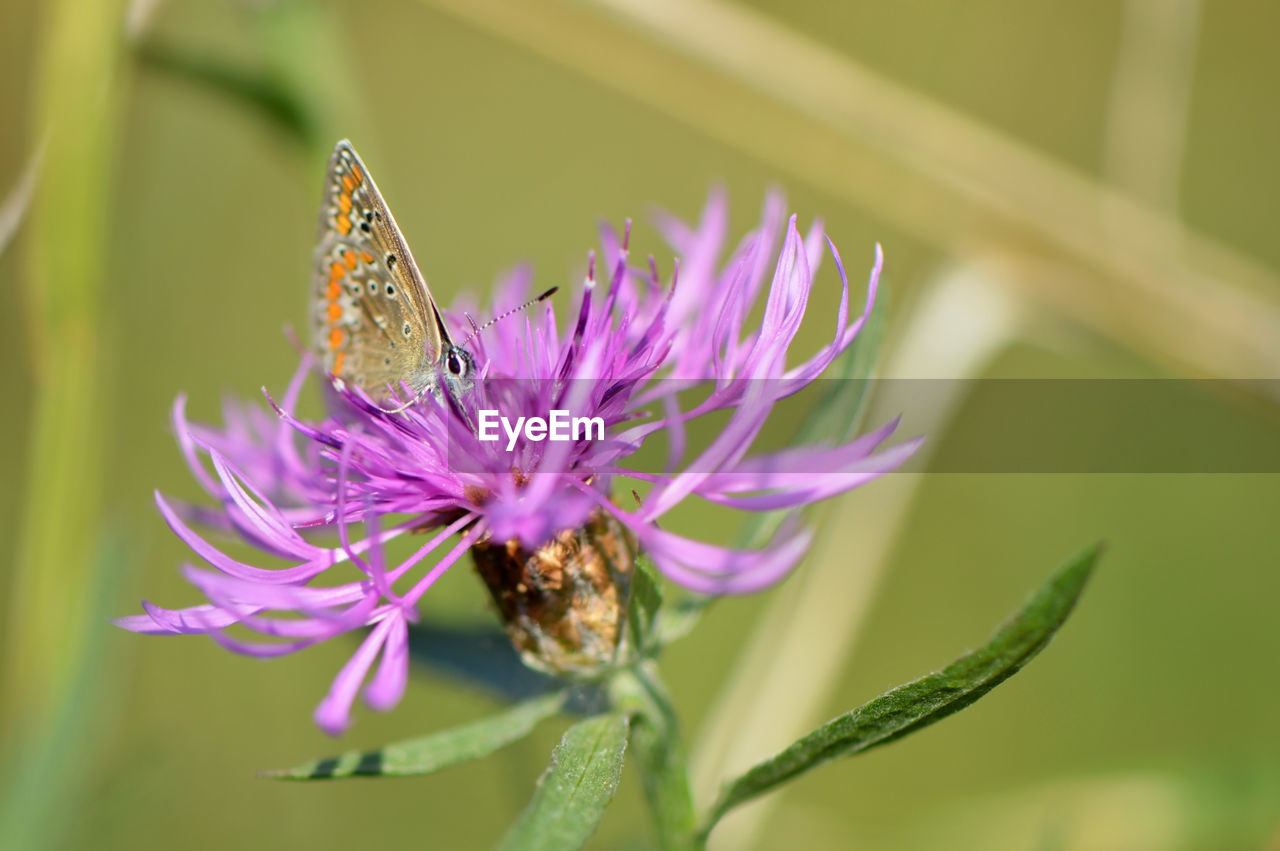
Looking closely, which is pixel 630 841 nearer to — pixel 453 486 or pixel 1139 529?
pixel 453 486

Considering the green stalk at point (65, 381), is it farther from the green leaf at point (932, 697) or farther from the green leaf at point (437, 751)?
the green leaf at point (932, 697)

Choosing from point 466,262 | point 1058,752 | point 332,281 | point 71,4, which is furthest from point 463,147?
point 1058,752

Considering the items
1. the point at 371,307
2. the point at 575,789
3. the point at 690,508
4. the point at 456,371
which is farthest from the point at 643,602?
the point at 690,508

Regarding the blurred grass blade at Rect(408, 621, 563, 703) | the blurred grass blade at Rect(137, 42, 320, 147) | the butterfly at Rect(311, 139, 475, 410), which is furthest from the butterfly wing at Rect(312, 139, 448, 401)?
the blurred grass blade at Rect(137, 42, 320, 147)

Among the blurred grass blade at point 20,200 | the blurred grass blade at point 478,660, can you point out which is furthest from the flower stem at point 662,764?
the blurred grass blade at point 20,200

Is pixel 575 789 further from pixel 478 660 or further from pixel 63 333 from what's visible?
pixel 63 333
